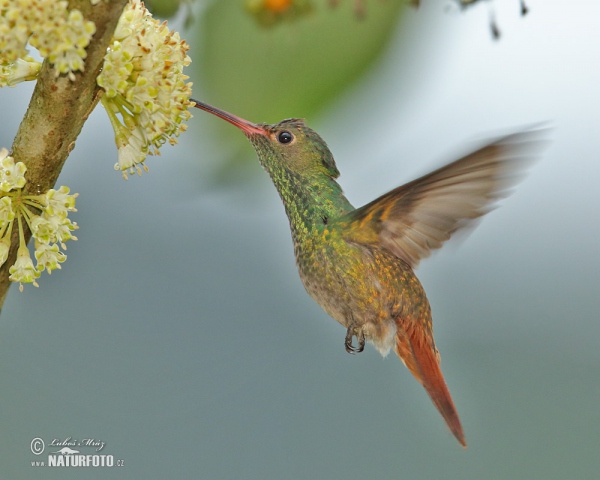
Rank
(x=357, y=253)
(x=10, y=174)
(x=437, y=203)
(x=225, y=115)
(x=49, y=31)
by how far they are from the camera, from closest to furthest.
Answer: (x=49, y=31)
(x=10, y=174)
(x=225, y=115)
(x=437, y=203)
(x=357, y=253)

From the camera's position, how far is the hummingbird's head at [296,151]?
2.14m

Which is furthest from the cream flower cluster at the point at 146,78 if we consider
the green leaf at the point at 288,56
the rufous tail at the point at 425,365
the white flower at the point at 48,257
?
the rufous tail at the point at 425,365

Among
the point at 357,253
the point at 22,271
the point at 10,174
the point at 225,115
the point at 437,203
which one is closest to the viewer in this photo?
the point at 10,174

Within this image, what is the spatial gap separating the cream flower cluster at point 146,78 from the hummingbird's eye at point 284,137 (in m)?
0.76

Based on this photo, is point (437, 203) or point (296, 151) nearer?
point (437, 203)

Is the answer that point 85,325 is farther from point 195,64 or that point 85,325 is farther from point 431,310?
point 195,64

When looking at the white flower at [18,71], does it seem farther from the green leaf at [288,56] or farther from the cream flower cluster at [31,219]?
the green leaf at [288,56]

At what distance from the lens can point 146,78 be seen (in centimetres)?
131

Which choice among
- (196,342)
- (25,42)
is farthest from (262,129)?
(196,342)

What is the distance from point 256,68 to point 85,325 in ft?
11.8

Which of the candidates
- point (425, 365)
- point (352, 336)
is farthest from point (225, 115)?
point (425, 365)

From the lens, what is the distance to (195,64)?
1397 mm

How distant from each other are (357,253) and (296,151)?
0.36 m

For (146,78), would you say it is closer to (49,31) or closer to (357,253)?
(49,31)
